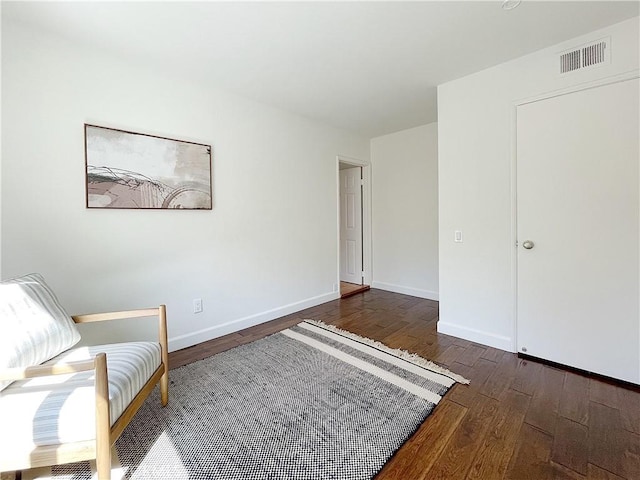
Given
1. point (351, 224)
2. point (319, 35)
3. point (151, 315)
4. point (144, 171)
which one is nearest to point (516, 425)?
point (151, 315)

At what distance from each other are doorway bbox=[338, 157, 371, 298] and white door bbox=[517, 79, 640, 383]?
247 cm

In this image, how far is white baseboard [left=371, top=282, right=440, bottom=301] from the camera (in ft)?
13.4

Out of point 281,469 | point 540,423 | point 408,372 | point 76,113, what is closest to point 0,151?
point 76,113

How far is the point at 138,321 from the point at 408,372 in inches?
86.7

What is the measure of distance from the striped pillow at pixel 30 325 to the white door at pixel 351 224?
12.9ft

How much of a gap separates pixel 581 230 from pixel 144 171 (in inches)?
133

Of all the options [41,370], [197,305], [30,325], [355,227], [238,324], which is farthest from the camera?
[355,227]

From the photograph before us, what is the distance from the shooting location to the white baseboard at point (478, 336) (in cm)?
251

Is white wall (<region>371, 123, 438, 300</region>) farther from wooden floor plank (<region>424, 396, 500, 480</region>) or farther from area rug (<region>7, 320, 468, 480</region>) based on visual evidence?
wooden floor plank (<region>424, 396, 500, 480</region>)

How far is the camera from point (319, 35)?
2.01 m

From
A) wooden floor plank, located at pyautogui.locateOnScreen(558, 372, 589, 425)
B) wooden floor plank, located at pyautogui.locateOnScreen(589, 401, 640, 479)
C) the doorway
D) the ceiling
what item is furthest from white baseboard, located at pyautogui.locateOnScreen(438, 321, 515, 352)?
the ceiling

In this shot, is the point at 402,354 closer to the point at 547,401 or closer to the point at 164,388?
the point at 547,401

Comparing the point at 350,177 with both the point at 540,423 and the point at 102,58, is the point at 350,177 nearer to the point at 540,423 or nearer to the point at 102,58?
the point at 102,58

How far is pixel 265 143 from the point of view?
3197 mm
